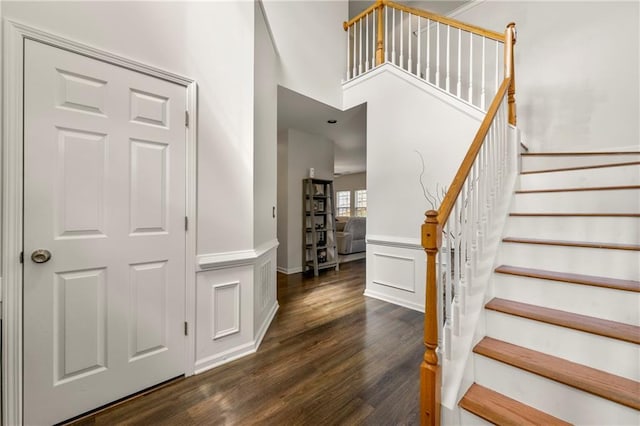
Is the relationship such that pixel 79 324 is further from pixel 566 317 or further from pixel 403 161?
pixel 403 161

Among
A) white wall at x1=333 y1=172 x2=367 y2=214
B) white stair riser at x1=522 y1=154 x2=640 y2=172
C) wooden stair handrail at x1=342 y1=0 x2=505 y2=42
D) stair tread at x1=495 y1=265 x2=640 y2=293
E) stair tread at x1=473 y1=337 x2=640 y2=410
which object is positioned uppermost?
wooden stair handrail at x1=342 y1=0 x2=505 y2=42

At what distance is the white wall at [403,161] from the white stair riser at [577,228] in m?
0.97

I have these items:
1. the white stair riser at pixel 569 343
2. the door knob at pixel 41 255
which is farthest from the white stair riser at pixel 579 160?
the door knob at pixel 41 255

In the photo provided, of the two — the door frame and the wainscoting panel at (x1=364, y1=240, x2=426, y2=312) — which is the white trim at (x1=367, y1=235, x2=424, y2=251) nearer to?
the wainscoting panel at (x1=364, y1=240, x2=426, y2=312)

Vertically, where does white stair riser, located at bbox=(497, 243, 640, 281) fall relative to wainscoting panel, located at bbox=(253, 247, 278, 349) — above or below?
above

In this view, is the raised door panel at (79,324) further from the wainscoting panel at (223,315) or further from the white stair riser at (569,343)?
the white stair riser at (569,343)

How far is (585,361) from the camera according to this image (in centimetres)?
121

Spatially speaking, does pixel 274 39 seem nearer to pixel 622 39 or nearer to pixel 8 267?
pixel 8 267

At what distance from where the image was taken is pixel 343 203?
10.9 meters

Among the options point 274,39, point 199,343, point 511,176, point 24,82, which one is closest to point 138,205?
point 24,82

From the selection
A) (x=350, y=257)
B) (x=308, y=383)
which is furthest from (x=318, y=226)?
(x=308, y=383)

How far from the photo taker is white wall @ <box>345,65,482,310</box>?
279cm

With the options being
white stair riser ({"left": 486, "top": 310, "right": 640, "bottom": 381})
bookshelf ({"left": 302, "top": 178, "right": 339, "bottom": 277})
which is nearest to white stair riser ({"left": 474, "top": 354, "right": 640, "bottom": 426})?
white stair riser ({"left": 486, "top": 310, "right": 640, "bottom": 381})

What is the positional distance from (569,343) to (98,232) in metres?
2.50
